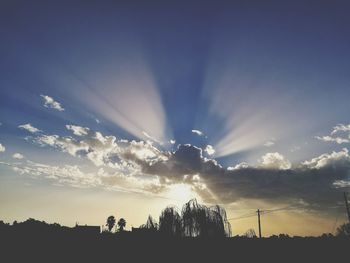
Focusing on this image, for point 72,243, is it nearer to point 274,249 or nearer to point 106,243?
point 106,243

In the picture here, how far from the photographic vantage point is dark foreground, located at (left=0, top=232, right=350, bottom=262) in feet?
88.5

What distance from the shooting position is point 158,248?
28672 millimetres

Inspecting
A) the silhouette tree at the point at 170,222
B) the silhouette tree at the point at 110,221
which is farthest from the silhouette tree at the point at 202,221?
the silhouette tree at the point at 110,221

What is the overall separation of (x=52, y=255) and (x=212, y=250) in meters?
15.2

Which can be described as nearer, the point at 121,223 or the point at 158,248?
the point at 158,248

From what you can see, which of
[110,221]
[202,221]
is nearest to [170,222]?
[202,221]

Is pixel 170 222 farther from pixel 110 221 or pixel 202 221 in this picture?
pixel 110 221

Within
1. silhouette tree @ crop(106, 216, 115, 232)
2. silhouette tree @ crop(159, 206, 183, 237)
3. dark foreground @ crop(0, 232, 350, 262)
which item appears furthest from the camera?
silhouette tree @ crop(106, 216, 115, 232)

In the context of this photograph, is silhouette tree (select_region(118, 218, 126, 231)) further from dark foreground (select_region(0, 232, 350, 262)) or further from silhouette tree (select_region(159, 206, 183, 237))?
dark foreground (select_region(0, 232, 350, 262))

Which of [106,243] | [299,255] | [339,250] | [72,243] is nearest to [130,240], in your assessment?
[106,243]

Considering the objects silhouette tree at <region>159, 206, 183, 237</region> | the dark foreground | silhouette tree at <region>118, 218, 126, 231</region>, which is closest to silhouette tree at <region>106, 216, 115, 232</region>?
silhouette tree at <region>118, 218, 126, 231</region>

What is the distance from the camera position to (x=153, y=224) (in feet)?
145

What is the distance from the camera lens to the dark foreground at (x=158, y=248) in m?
27.0

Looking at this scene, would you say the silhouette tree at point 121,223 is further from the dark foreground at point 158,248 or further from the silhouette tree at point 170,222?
the dark foreground at point 158,248
